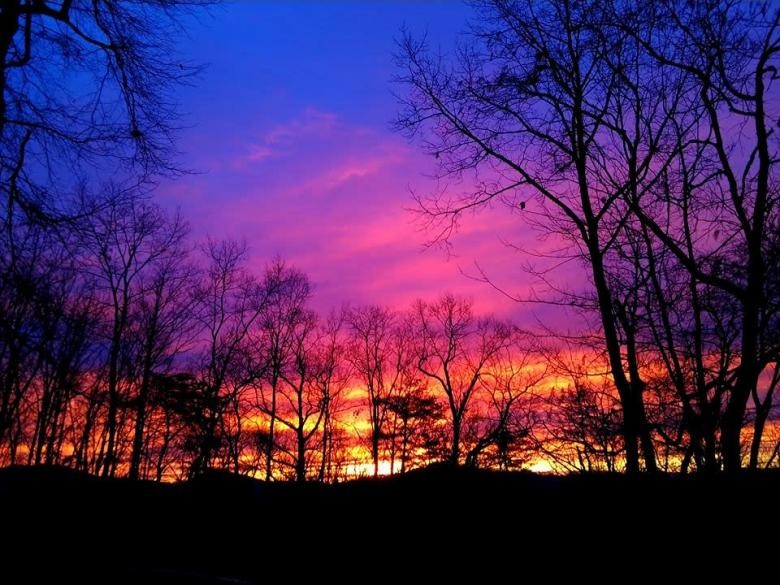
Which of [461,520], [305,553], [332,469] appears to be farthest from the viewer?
[332,469]

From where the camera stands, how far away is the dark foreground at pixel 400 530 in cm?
526

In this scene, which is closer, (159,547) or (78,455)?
(159,547)

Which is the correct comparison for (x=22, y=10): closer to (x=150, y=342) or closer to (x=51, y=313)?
(x=51, y=313)

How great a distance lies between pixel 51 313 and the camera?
6.01 m

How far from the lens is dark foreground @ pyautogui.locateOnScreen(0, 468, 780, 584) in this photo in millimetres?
5262

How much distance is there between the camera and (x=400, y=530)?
21.8 ft

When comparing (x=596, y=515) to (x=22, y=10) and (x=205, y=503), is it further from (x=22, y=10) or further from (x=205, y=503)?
(x=22, y=10)

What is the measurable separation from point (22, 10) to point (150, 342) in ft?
82.6

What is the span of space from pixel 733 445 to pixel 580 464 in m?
5.73

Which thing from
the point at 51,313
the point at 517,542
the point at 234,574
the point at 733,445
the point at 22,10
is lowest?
the point at 234,574

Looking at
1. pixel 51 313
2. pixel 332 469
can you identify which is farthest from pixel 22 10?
pixel 332 469

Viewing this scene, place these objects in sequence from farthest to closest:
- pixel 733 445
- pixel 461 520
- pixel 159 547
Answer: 1. pixel 733 445
2. pixel 159 547
3. pixel 461 520

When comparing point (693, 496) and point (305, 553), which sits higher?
point (693, 496)

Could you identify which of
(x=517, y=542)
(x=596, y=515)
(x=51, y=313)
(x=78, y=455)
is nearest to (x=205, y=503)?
(x=51, y=313)
